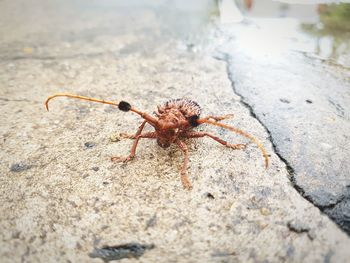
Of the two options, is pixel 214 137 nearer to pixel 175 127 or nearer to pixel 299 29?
pixel 175 127

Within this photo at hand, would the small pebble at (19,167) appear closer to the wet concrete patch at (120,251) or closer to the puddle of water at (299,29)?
the wet concrete patch at (120,251)

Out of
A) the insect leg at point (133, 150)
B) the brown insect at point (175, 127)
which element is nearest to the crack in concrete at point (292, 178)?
the brown insect at point (175, 127)

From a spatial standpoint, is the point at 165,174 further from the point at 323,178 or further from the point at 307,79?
the point at 307,79

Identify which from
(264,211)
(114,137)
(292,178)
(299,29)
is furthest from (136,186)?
(299,29)

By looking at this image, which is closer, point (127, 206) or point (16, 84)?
point (127, 206)

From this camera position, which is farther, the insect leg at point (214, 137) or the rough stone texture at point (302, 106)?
the insect leg at point (214, 137)

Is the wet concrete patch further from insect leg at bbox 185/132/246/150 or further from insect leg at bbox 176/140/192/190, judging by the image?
insect leg at bbox 185/132/246/150

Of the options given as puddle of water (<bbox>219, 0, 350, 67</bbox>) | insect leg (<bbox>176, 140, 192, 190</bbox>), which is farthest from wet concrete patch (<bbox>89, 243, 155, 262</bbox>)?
puddle of water (<bbox>219, 0, 350, 67</bbox>)

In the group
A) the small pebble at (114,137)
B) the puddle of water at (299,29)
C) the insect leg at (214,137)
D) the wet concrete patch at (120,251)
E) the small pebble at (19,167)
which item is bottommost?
the wet concrete patch at (120,251)

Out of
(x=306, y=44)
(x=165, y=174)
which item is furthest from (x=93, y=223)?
(x=306, y=44)
